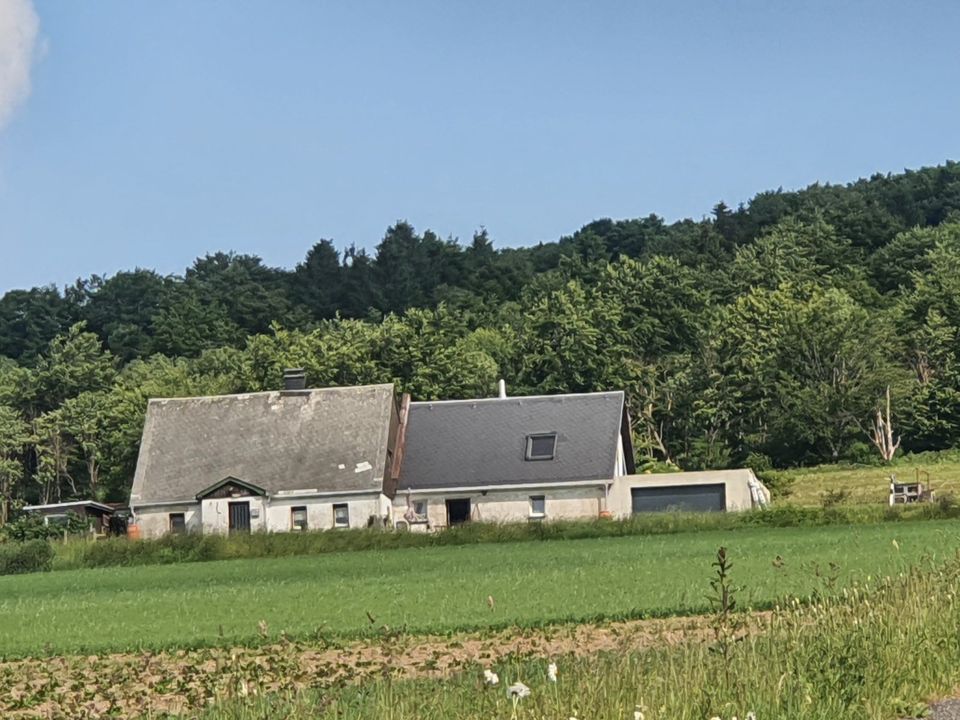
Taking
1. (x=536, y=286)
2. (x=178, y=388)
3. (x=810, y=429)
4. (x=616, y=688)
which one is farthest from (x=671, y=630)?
(x=536, y=286)

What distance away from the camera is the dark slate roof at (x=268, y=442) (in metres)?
56.6

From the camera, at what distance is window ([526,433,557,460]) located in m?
56.5

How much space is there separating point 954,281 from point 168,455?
50.4m

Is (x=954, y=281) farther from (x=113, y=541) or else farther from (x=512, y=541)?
(x=113, y=541)

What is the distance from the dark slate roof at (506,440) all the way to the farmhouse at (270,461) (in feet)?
4.06

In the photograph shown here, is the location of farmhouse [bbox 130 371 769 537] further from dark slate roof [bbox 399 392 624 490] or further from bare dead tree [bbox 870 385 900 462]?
bare dead tree [bbox 870 385 900 462]

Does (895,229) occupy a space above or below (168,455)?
above

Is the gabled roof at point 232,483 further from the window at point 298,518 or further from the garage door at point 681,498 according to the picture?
the garage door at point 681,498

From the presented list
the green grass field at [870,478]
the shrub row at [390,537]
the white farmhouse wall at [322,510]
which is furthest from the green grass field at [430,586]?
the green grass field at [870,478]

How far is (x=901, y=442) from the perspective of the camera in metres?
79.6

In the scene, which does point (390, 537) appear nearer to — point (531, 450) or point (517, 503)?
point (517, 503)

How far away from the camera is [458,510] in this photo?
56375 mm

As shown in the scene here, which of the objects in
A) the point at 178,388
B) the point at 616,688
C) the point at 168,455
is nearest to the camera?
the point at 616,688

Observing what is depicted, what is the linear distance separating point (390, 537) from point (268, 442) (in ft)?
53.5
